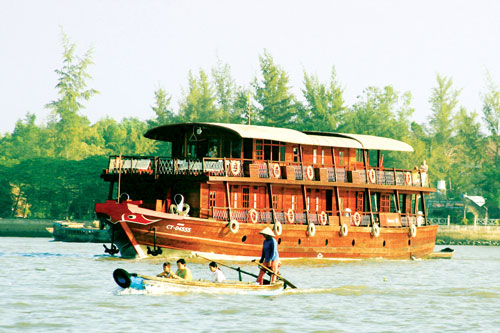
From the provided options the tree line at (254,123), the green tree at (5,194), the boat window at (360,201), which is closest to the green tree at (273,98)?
the tree line at (254,123)

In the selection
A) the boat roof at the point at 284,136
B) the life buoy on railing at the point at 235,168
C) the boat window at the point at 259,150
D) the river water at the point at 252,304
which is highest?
the boat roof at the point at 284,136

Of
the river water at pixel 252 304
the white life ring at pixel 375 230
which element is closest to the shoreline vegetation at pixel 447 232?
the white life ring at pixel 375 230

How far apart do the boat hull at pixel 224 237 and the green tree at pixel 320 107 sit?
160 ft

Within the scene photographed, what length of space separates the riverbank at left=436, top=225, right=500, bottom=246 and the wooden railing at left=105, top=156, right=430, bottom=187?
32321 millimetres

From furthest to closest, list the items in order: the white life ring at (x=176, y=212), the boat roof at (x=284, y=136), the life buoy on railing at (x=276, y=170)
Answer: the life buoy on railing at (x=276, y=170) → the boat roof at (x=284, y=136) → the white life ring at (x=176, y=212)

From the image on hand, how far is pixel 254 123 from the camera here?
8794 centimetres

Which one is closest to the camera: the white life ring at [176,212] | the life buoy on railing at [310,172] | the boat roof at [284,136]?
the white life ring at [176,212]

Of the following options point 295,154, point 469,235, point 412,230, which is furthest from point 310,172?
point 469,235

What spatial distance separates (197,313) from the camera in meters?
19.6

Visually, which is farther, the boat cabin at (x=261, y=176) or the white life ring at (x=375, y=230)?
the white life ring at (x=375, y=230)

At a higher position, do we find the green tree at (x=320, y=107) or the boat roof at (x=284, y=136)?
the green tree at (x=320, y=107)

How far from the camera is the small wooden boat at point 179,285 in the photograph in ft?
70.6

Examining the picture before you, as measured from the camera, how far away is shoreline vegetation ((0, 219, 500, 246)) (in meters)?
68.3

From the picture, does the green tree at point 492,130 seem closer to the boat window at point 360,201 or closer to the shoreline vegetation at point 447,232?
the shoreline vegetation at point 447,232
